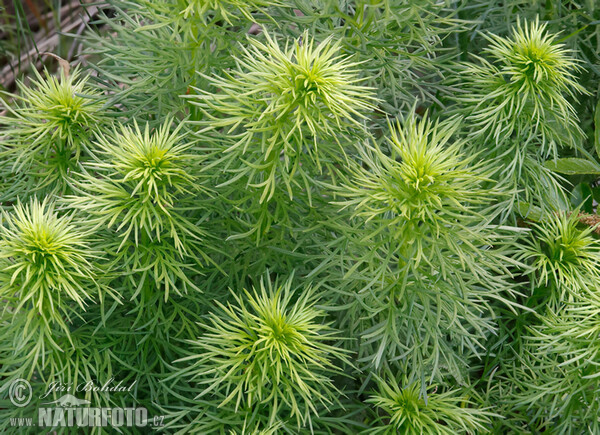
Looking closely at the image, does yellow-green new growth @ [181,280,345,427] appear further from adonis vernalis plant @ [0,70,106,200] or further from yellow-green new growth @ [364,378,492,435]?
adonis vernalis plant @ [0,70,106,200]

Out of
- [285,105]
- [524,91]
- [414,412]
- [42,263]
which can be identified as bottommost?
[414,412]

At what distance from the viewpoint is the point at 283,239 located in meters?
1.24

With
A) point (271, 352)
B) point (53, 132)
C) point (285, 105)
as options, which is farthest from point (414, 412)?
point (53, 132)

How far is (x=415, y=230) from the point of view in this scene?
1.08m

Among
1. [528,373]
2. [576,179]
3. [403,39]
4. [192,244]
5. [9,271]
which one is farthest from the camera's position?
[576,179]

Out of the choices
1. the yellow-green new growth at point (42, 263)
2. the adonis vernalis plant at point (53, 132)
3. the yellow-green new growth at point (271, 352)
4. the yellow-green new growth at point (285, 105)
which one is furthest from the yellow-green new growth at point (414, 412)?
the adonis vernalis plant at point (53, 132)

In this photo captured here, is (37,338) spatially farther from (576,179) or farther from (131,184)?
(576,179)

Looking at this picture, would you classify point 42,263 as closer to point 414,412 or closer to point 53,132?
point 53,132

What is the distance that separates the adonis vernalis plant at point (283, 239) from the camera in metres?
1.06

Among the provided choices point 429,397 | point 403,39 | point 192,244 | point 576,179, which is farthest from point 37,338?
point 576,179

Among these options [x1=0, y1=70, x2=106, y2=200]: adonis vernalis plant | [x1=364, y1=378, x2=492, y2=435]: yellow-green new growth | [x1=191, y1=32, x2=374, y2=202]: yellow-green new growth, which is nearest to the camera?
[x1=191, y1=32, x2=374, y2=202]: yellow-green new growth

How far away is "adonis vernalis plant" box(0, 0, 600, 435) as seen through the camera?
41.6 inches

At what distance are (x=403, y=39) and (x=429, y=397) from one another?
0.70 meters

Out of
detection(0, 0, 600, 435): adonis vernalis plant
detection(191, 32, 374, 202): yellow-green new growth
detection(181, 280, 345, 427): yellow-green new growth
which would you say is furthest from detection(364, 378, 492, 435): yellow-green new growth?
detection(191, 32, 374, 202): yellow-green new growth
